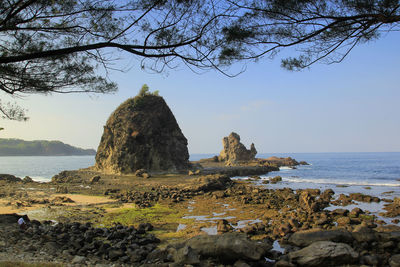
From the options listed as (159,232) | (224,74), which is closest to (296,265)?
(224,74)

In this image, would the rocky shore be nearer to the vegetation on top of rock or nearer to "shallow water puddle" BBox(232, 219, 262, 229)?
"shallow water puddle" BBox(232, 219, 262, 229)

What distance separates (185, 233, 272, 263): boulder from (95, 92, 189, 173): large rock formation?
27.3 m

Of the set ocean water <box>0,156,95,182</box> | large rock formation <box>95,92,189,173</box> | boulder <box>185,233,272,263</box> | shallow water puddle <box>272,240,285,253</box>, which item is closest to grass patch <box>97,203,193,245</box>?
shallow water puddle <box>272,240,285,253</box>

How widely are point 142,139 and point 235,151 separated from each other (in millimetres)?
31621

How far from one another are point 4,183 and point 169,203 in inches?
673

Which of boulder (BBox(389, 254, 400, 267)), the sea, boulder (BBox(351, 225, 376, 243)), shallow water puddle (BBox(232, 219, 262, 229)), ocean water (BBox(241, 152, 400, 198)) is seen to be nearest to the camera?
boulder (BBox(389, 254, 400, 267))

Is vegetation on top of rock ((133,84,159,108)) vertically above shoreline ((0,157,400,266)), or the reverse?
vegetation on top of rock ((133,84,159,108))

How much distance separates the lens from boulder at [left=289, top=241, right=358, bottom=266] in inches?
190

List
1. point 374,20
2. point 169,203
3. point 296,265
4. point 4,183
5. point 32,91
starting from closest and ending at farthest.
→ point 296,265, point 374,20, point 32,91, point 169,203, point 4,183

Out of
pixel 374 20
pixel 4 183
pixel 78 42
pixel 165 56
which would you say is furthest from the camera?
pixel 4 183

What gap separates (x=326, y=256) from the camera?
482 centimetres

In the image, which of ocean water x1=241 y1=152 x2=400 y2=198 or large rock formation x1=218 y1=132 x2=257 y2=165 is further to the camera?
large rock formation x1=218 y1=132 x2=257 y2=165

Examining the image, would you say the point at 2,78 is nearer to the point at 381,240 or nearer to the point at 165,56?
the point at 165,56

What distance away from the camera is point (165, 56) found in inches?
246
